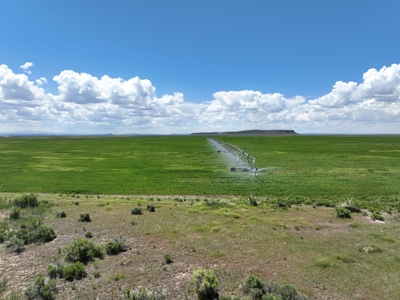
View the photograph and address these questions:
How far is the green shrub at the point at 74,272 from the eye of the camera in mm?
9988

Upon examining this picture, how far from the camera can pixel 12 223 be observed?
16.0 metres

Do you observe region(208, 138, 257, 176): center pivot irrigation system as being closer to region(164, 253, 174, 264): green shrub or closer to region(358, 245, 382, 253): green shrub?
region(358, 245, 382, 253): green shrub

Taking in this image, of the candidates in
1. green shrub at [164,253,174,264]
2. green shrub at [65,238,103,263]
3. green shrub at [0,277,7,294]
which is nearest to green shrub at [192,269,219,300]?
green shrub at [164,253,174,264]

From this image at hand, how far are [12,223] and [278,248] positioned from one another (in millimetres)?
16404

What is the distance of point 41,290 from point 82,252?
105 inches

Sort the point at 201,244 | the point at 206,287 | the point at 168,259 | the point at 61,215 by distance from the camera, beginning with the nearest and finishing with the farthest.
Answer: the point at 206,287
the point at 168,259
the point at 201,244
the point at 61,215

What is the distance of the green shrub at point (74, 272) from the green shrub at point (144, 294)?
2.52 m

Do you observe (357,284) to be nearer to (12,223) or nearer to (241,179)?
(12,223)

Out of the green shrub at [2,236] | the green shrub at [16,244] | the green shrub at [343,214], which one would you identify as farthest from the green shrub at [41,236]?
the green shrub at [343,214]

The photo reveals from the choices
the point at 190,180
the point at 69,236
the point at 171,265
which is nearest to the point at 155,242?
the point at 171,265

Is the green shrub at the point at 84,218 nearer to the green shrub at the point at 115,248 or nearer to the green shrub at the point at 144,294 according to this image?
the green shrub at the point at 115,248

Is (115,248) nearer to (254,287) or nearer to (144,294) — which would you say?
(144,294)

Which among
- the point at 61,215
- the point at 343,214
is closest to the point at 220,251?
the point at 343,214

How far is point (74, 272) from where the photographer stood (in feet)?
33.4
